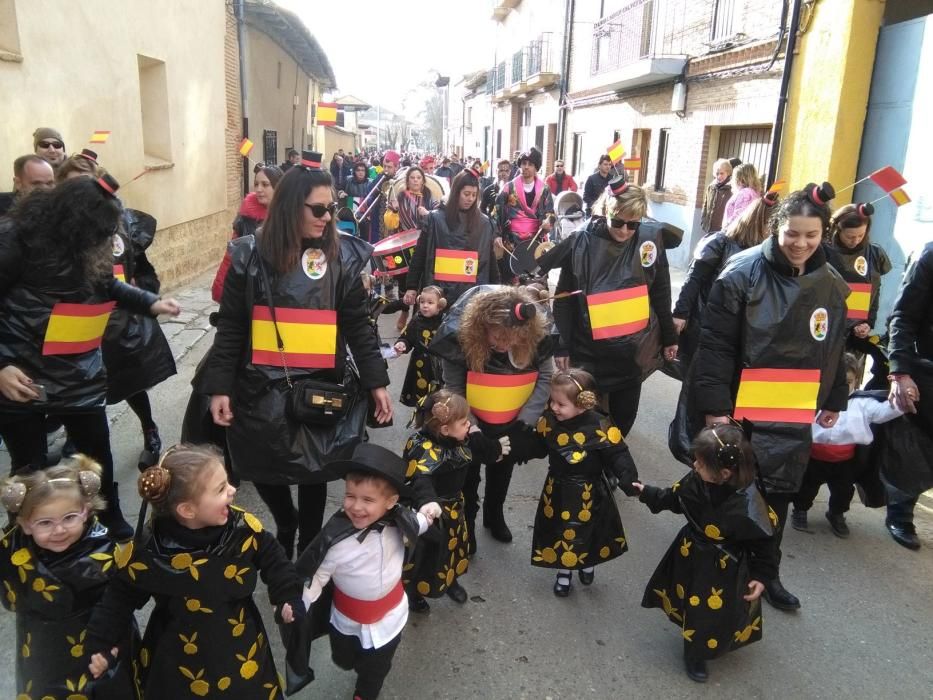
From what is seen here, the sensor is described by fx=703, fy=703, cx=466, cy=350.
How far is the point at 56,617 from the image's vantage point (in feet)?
7.10

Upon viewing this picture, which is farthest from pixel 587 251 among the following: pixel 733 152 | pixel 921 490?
pixel 733 152

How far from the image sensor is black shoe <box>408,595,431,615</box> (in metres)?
3.08

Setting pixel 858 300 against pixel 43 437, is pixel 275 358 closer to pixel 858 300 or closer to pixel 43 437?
pixel 43 437

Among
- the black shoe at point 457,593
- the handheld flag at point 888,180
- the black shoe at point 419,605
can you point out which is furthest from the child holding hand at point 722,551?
the handheld flag at point 888,180

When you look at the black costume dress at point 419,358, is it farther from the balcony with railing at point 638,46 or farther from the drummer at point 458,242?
the balcony with railing at point 638,46

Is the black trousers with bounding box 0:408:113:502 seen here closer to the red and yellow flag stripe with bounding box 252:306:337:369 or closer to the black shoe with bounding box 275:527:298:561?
the black shoe with bounding box 275:527:298:561

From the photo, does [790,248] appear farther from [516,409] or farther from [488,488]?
[488,488]

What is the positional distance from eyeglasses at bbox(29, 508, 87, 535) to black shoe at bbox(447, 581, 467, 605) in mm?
1633

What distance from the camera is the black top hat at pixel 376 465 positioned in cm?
229

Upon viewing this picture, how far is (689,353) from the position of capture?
15.4 ft

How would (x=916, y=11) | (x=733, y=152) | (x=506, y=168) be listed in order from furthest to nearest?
(x=506, y=168)
(x=733, y=152)
(x=916, y=11)

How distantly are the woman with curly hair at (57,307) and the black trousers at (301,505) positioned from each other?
967mm

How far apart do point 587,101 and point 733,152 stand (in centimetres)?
839

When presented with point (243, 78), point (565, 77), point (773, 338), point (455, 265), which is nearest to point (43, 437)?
point (455, 265)
